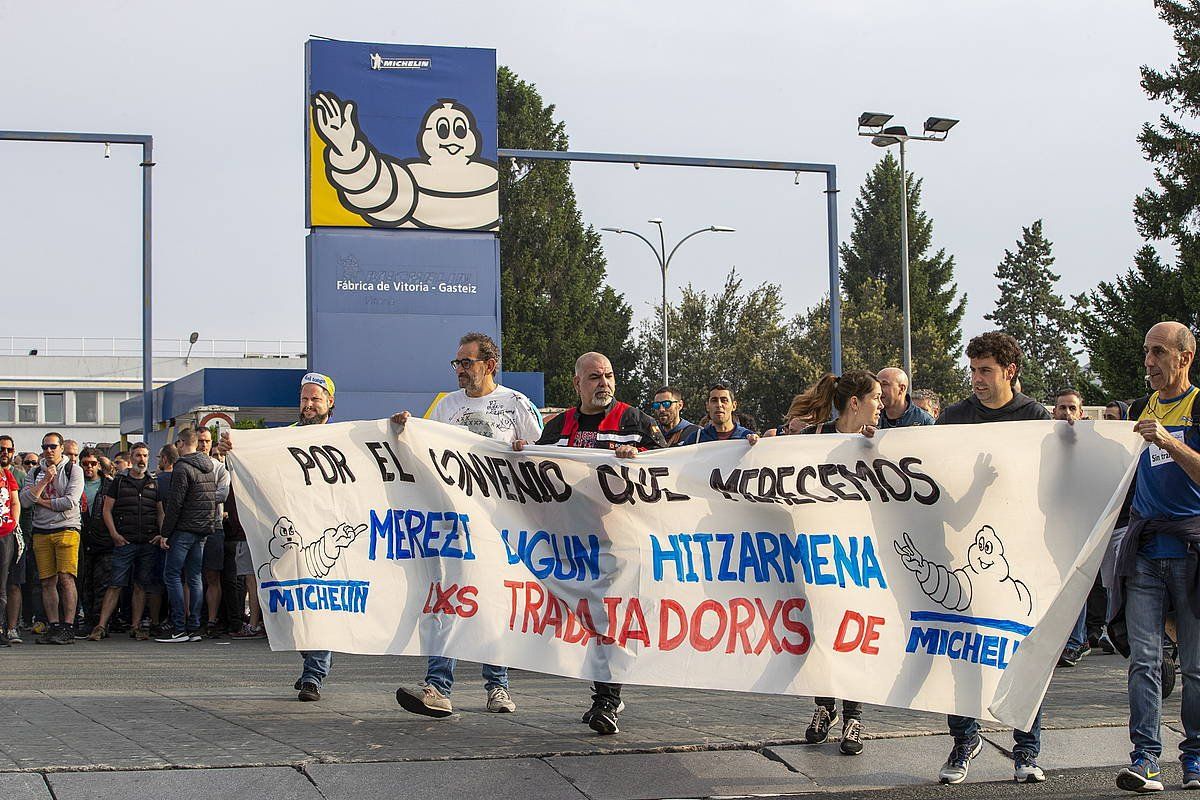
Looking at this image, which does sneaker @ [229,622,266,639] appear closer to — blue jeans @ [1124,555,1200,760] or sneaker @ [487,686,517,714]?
sneaker @ [487,686,517,714]

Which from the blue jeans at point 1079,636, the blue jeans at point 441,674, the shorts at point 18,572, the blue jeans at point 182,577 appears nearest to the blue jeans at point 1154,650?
the blue jeans at point 441,674

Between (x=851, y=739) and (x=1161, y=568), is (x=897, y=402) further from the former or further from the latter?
(x=1161, y=568)

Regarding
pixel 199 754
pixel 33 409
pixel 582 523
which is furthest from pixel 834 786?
pixel 33 409

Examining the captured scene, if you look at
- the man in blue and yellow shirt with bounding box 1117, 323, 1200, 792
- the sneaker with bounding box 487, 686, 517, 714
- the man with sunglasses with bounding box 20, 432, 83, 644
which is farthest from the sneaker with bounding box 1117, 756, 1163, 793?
the man with sunglasses with bounding box 20, 432, 83, 644

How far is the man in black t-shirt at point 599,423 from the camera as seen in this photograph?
712 centimetres

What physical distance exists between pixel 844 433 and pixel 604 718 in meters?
1.83

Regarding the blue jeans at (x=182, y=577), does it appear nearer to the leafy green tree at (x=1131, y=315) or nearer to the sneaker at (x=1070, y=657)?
the sneaker at (x=1070, y=657)

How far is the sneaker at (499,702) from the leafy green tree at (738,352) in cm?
4074

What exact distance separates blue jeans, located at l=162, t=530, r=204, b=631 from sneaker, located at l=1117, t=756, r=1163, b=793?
936cm

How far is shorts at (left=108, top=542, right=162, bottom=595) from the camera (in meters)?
13.2

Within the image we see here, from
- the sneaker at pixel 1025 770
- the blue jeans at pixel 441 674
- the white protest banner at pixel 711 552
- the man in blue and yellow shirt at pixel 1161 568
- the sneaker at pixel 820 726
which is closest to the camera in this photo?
the man in blue and yellow shirt at pixel 1161 568

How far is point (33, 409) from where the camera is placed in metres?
78.8

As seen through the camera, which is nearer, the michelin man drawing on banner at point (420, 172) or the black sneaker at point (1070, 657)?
the black sneaker at point (1070, 657)

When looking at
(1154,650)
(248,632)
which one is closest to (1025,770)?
(1154,650)
